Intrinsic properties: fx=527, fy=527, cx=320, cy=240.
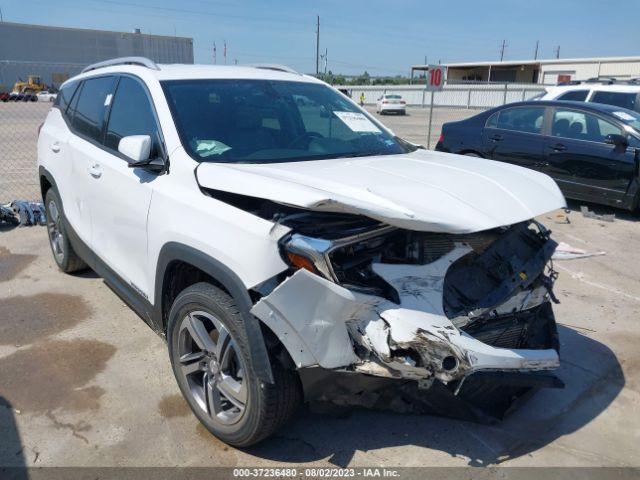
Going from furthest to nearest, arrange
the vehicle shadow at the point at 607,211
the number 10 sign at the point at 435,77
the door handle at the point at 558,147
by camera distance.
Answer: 1. the number 10 sign at the point at 435,77
2. the door handle at the point at 558,147
3. the vehicle shadow at the point at 607,211

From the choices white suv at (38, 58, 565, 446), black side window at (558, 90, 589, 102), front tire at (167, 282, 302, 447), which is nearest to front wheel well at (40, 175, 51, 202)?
white suv at (38, 58, 565, 446)

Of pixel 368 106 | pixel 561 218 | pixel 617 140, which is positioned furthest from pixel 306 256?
pixel 368 106

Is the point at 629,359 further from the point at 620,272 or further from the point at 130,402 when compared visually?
the point at 130,402

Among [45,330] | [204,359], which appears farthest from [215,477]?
[45,330]

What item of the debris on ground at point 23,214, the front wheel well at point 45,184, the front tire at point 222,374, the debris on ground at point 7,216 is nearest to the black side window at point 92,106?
the front wheel well at point 45,184

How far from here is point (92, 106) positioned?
430 cm

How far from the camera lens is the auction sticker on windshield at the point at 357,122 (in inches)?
151

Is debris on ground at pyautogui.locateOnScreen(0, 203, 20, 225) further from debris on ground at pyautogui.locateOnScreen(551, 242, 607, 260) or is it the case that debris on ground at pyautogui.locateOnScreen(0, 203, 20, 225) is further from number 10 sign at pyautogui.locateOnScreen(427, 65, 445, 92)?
number 10 sign at pyautogui.locateOnScreen(427, 65, 445, 92)

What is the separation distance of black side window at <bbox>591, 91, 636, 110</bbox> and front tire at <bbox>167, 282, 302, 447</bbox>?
37.6 feet

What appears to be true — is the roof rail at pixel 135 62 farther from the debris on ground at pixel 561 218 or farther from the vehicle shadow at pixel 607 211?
the vehicle shadow at pixel 607 211

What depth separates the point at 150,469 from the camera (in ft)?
8.88

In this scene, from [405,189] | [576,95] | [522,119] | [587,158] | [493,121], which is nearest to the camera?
[405,189]

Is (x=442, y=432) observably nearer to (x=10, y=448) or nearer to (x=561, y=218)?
(x=10, y=448)

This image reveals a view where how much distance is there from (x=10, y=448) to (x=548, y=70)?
5216 centimetres
